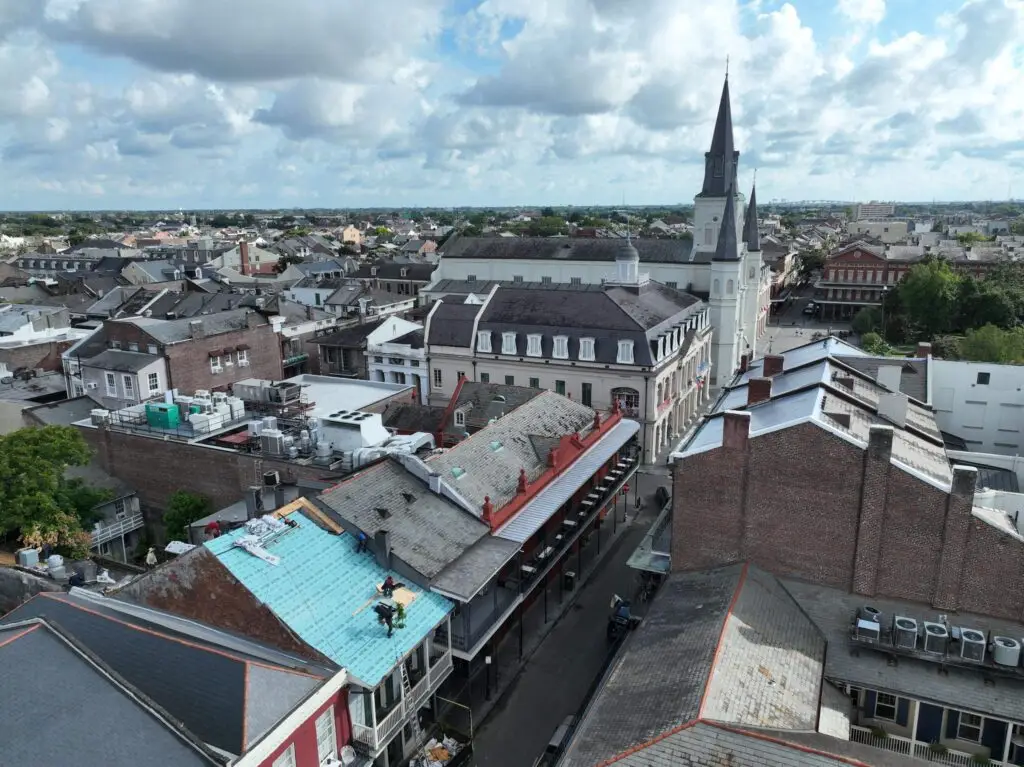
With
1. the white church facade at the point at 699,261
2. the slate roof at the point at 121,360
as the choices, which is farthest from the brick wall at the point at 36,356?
the white church facade at the point at 699,261

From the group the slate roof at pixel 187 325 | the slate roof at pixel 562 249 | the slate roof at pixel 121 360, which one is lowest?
the slate roof at pixel 121 360

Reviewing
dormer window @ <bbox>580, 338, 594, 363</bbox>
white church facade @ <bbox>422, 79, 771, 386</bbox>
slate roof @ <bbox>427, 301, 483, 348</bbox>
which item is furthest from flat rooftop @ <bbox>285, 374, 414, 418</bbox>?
white church facade @ <bbox>422, 79, 771, 386</bbox>

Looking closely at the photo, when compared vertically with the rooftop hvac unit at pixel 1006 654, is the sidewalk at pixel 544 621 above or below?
below

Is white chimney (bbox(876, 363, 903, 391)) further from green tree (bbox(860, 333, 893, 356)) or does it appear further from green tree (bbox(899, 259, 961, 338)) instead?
green tree (bbox(899, 259, 961, 338))

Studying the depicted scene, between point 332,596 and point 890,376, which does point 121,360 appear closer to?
point 332,596

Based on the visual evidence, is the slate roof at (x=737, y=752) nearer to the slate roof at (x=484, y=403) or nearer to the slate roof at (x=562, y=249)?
the slate roof at (x=484, y=403)

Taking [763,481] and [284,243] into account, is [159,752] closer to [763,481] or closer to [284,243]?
[763,481]

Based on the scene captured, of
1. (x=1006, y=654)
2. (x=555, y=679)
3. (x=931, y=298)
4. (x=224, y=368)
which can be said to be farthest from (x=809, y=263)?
(x=1006, y=654)
